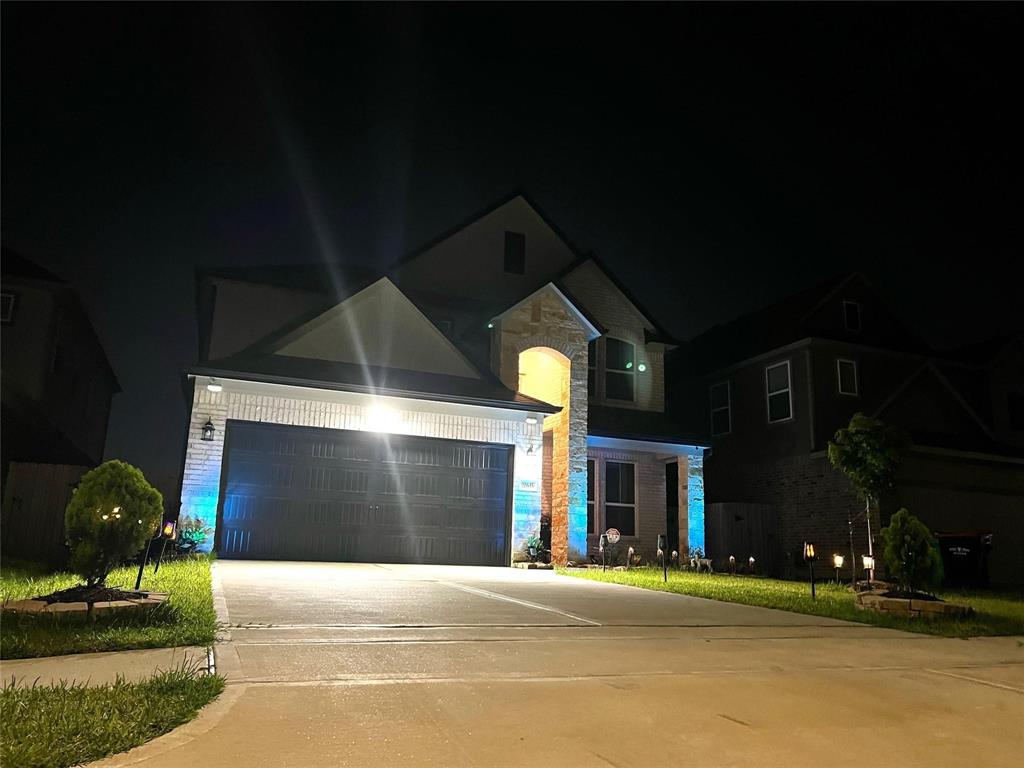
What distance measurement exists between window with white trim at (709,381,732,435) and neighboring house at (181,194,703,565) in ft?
8.99

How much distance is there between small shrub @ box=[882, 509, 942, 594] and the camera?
8.48 meters

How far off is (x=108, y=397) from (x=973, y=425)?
29.4 m

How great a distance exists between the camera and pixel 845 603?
923 centimetres

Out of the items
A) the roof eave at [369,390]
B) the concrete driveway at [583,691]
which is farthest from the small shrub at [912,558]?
the roof eave at [369,390]

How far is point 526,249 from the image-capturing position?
19281mm

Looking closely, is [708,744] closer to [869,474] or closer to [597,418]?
[869,474]

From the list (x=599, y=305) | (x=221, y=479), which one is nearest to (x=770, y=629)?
(x=221, y=479)

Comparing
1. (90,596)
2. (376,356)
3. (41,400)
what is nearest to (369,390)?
(376,356)

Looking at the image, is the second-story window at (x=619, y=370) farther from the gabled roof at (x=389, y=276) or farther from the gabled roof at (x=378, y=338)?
the gabled roof at (x=378, y=338)

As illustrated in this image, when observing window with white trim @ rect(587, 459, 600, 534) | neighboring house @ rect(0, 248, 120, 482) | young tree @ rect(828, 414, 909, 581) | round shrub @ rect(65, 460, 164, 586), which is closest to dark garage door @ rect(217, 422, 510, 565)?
window with white trim @ rect(587, 459, 600, 534)

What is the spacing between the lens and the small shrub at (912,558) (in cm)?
848

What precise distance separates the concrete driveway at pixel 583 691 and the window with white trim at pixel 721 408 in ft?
45.4

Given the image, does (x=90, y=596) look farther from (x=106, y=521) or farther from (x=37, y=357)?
(x=37, y=357)

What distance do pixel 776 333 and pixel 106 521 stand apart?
1826cm
